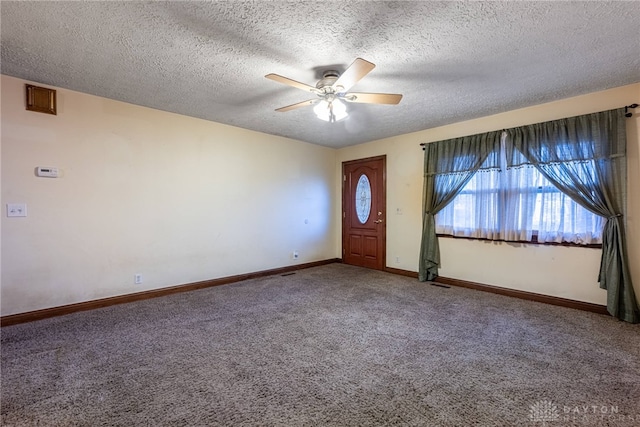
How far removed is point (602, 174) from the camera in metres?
3.13

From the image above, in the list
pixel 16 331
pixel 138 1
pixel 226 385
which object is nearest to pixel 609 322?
pixel 226 385

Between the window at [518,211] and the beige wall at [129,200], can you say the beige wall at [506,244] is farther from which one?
the beige wall at [129,200]

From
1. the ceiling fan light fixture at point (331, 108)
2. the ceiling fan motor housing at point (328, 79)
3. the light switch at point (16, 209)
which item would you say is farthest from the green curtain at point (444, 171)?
the light switch at point (16, 209)

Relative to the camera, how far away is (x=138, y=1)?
181 cm

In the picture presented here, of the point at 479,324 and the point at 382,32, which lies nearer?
the point at 382,32

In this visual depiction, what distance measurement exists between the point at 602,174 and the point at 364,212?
11.3 feet

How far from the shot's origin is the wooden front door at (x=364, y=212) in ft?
17.7

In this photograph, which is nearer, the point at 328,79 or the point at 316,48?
the point at 316,48

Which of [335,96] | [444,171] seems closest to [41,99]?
[335,96]

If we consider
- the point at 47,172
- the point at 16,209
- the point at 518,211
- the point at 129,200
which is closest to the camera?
the point at 16,209

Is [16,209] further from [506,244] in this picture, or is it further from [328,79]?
[506,244]

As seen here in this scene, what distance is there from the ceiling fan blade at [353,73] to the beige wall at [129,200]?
2611 mm

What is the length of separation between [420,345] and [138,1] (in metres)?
3.31

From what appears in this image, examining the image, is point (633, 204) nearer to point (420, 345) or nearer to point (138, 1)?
point (420, 345)
